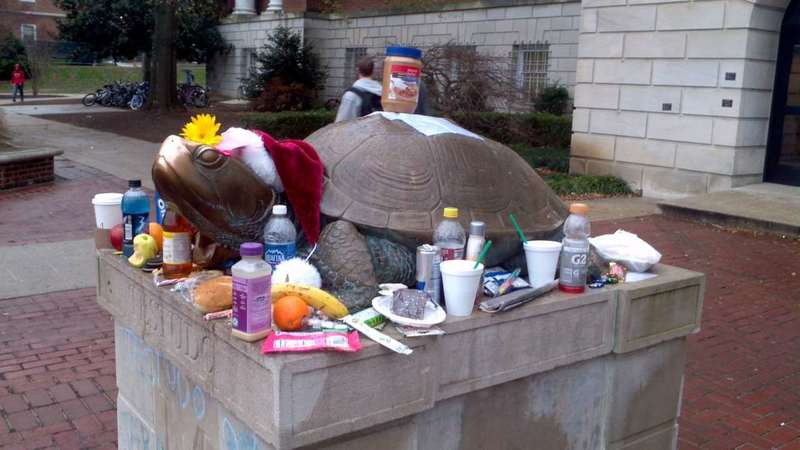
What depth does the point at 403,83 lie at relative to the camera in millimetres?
3717

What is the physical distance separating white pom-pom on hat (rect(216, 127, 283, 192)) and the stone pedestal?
0.58 meters

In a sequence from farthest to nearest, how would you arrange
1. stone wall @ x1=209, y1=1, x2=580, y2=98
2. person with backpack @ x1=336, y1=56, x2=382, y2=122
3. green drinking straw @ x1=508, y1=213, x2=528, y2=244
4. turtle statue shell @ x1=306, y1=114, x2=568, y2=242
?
stone wall @ x1=209, y1=1, x2=580, y2=98, person with backpack @ x1=336, y1=56, x2=382, y2=122, green drinking straw @ x1=508, y1=213, x2=528, y2=244, turtle statue shell @ x1=306, y1=114, x2=568, y2=242

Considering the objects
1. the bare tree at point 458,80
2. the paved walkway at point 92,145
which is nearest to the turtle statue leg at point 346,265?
the paved walkway at point 92,145

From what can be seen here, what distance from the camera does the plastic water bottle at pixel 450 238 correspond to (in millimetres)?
3023

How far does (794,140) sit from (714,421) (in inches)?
344

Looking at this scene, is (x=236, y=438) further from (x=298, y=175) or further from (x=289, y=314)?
(x=298, y=175)

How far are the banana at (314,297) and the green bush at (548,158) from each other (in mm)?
11526

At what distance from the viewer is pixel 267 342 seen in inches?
94.7

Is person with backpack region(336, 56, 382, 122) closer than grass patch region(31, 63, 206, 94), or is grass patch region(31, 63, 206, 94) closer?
person with backpack region(336, 56, 382, 122)

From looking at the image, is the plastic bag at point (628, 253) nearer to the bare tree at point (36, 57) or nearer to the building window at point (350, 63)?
the building window at point (350, 63)

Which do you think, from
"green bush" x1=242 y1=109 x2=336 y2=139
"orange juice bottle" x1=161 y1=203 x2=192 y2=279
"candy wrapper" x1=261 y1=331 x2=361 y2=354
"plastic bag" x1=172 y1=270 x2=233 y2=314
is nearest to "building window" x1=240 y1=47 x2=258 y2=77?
"green bush" x1=242 y1=109 x2=336 y2=139

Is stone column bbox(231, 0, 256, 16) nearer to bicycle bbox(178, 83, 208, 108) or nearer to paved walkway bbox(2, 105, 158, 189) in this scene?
bicycle bbox(178, 83, 208, 108)

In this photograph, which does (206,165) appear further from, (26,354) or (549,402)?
(26,354)

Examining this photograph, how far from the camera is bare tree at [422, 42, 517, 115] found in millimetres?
15969
